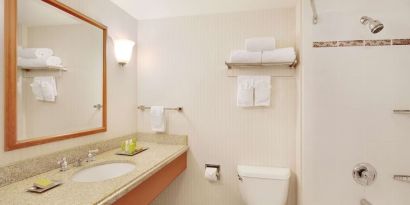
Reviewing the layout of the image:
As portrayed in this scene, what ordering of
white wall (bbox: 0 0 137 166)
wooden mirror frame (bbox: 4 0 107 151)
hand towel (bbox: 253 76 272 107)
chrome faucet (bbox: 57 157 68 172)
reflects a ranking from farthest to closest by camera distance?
hand towel (bbox: 253 76 272 107), white wall (bbox: 0 0 137 166), chrome faucet (bbox: 57 157 68 172), wooden mirror frame (bbox: 4 0 107 151)

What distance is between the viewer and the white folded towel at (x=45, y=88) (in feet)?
4.06

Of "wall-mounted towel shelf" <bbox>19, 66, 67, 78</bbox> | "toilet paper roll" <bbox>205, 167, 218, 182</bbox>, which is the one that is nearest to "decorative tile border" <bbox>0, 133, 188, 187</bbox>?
"wall-mounted towel shelf" <bbox>19, 66, 67, 78</bbox>

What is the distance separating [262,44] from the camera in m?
1.75

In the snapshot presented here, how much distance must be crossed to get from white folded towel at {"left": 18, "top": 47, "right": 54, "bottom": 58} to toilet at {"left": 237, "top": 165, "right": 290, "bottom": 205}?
166cm

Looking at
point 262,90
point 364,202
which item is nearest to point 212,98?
point 262,90

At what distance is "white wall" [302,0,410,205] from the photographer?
1.49 meters

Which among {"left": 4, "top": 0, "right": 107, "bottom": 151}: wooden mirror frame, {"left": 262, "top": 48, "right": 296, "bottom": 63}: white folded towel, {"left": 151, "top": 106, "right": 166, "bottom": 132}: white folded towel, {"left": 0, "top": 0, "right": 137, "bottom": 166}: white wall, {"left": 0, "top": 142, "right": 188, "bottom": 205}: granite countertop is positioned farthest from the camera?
{"left": 151, "top": 106, "right": 166, "bottom": 132}: white folded towel

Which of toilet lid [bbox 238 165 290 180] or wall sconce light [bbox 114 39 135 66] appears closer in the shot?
toilet lid [bbox 238 165 290 180]

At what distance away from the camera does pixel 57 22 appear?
1372mm

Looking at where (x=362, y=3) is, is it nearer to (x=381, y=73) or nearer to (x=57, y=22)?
(x=381, y=73)

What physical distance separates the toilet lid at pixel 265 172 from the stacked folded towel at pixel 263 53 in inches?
36.9

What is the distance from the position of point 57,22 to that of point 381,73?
227 centimetres

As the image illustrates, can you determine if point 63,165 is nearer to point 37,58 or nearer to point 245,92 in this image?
point 37,58

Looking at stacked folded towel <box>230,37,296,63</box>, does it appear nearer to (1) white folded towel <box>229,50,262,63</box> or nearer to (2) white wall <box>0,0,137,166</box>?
(1) white folded towel <box>229,50,262,63</box>
